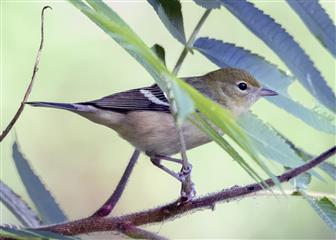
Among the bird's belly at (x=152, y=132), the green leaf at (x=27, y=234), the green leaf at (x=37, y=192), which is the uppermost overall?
the bird's belly at (x=152, y=132)

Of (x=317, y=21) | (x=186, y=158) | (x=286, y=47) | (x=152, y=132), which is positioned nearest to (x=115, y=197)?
(x=186, y=158)

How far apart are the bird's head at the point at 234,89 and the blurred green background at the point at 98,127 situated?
1023 mm

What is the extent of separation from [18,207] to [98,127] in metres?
3.61

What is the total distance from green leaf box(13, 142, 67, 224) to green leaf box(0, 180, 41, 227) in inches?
2.9

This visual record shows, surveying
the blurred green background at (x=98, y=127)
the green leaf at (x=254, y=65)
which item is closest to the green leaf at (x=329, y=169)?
the green leaf at (x=254, y=65)

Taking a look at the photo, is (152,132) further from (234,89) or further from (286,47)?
(286,47)

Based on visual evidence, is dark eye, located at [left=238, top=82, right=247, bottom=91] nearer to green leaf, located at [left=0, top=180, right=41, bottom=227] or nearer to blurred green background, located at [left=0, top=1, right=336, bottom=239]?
blurred green background, located at [left=0, top=1, right=336, bottom=239]

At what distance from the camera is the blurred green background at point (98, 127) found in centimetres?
495

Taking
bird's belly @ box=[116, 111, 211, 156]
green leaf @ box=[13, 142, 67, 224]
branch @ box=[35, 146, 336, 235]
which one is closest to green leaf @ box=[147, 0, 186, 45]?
branch @ box=[35, 146, 336, 235]

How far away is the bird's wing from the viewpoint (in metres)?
3.40

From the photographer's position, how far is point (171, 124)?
330 centimetres

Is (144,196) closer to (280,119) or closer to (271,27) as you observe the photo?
(280,119)

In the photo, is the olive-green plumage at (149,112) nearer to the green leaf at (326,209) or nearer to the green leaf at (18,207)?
the green leaf at (18,207)

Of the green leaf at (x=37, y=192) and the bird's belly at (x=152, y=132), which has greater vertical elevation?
the bird's belly at (x=152, y=132)
